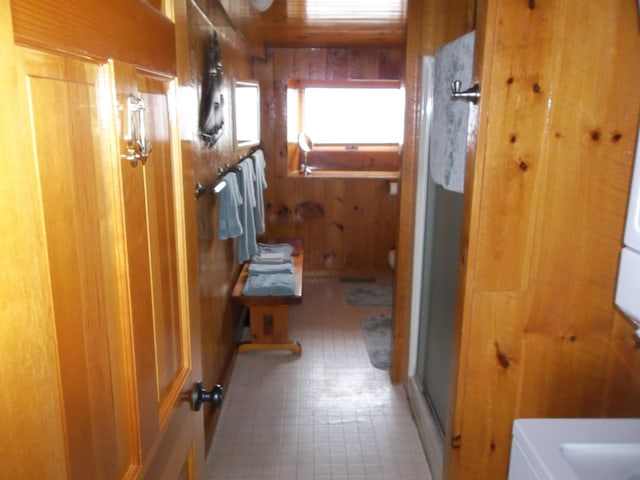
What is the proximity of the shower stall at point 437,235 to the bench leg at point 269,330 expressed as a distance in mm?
860

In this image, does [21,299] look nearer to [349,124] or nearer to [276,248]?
[276,248]

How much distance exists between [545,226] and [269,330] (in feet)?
7.18

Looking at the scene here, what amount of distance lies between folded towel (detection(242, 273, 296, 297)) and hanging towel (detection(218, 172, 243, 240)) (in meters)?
0.66

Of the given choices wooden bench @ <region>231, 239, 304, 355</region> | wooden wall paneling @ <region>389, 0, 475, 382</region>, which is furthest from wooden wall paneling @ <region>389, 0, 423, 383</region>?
wooden bench @ <region>231, 239, 304, 355</region>

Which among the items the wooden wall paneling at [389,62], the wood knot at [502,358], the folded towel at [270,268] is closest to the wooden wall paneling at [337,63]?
the wooden wall paneling at [389,62]

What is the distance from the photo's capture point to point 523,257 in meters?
1.39

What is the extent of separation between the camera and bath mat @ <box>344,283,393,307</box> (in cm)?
413

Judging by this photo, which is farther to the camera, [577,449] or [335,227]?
[335,227]

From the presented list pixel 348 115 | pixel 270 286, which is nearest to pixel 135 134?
pixel 270 286

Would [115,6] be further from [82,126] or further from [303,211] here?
[303,211]

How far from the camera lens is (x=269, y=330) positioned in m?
3.27

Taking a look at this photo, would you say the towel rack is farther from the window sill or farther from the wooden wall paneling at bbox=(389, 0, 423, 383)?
the window sill

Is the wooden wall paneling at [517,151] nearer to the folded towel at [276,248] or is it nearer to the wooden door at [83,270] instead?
the wooden door at [83,270]

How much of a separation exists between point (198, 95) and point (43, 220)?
167 centimetres
